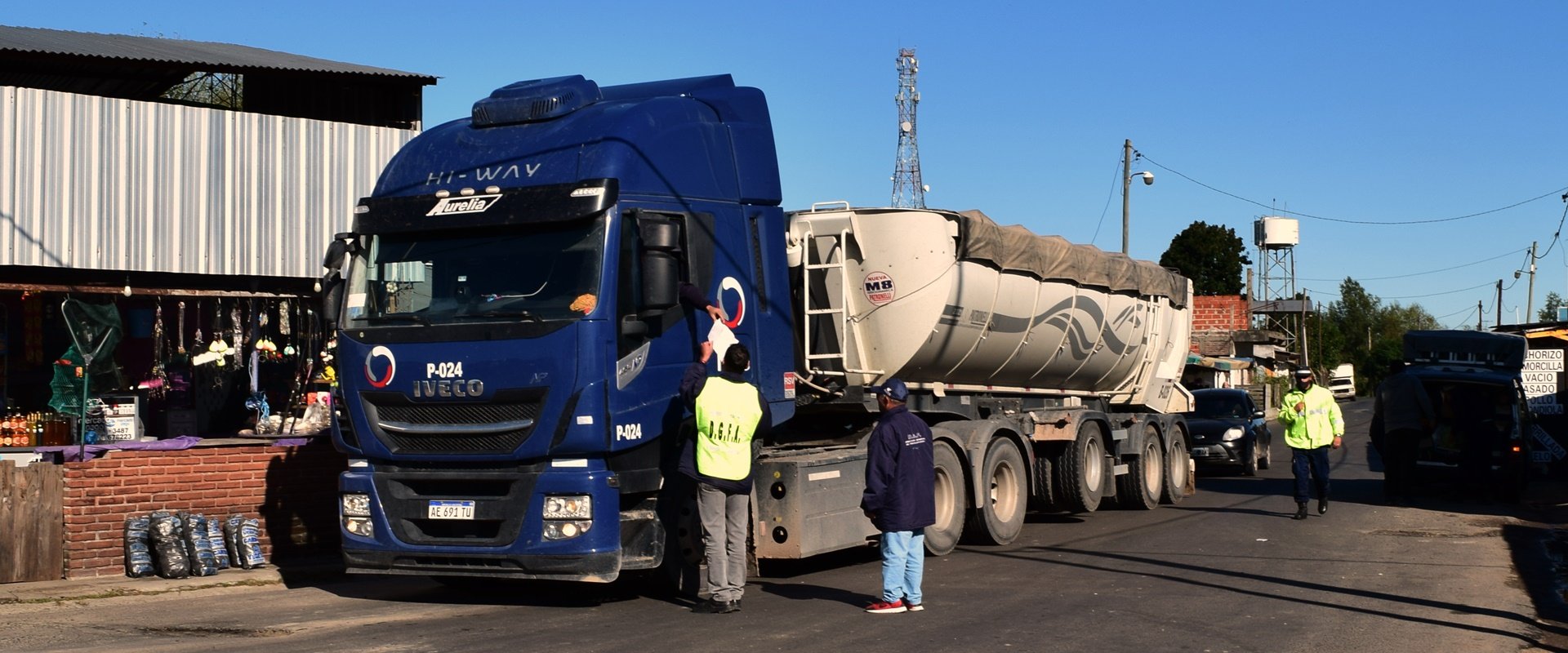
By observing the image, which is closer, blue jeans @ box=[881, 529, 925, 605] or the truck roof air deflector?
blue jeans @ box=[881, 529, 925, 605]

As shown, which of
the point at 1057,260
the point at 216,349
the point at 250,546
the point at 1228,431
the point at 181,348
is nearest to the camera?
the point at 250,546

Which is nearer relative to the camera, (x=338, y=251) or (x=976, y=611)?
(x=976, y=611)

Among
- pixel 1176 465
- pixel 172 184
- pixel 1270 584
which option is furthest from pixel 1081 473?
pixel 172 184

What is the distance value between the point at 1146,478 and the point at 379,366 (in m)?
11.5

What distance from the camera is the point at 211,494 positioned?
495 inches

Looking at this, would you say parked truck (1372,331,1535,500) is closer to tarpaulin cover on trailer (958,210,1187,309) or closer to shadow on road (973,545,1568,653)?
tarpaulin cover on trailer (958,210,1187,309)

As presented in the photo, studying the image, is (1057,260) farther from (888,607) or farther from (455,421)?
(455,421)

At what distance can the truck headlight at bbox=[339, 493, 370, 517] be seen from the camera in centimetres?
996

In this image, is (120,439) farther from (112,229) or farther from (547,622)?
(547,622)

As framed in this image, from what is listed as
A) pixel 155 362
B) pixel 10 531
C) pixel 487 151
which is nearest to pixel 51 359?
pixel 155 362

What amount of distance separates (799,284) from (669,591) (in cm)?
298

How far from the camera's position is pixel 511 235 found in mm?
9680

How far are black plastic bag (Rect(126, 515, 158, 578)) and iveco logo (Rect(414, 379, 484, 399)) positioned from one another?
3.75m

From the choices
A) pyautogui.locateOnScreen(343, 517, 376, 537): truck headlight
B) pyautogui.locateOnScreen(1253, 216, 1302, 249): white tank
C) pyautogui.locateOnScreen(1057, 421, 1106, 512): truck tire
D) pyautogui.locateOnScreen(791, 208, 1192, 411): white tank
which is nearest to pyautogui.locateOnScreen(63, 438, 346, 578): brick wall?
pyautogui.locateOnScreen(343, 517, 376, 537): truck headlight
